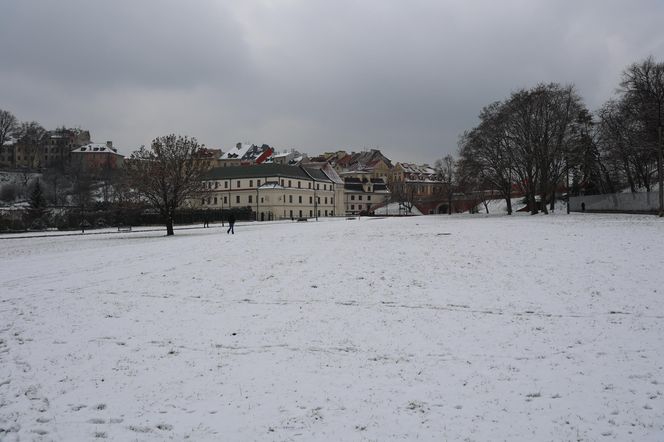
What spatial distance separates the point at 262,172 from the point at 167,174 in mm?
69414

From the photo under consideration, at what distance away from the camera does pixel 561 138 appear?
5191 centimetres

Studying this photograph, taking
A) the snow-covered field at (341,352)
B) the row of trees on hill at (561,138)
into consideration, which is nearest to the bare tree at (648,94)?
the row of trees on hill at (561,138)

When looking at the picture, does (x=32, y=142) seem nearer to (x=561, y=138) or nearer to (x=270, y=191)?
(x=270, y=191)

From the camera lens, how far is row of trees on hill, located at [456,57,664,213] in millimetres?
49931

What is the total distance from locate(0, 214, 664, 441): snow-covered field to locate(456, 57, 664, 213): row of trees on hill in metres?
38.6

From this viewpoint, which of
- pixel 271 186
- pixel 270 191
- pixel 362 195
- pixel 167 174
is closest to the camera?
pixel 167 174

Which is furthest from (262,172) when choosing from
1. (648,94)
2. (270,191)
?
(648,94)

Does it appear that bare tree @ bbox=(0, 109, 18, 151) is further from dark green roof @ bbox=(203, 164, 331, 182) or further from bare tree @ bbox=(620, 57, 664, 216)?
bare tree @ bbox=(620, 57, 664, 216)

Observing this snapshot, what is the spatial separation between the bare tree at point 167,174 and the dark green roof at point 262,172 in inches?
2527

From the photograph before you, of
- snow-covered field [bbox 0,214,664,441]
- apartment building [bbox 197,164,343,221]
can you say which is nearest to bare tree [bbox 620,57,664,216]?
snow-covered field [bbox 0,214,664,441]

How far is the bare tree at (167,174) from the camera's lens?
132 feet

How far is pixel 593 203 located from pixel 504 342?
64.1 meters

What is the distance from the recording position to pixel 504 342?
31.1ft

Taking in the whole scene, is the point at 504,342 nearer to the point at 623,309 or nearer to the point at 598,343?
the point at 598,343
